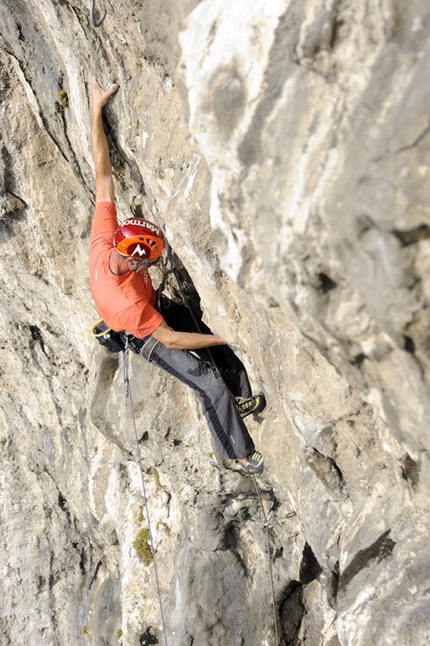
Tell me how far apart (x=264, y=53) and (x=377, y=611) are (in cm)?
341

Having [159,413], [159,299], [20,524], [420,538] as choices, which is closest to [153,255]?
[159,299]

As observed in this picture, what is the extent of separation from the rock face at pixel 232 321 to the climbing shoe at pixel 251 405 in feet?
0.67

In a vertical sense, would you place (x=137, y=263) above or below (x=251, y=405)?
above

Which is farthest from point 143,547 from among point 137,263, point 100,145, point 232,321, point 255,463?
point 100,145

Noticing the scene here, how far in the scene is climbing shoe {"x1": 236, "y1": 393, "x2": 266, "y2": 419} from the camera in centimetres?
547

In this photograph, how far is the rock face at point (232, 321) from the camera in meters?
2.54

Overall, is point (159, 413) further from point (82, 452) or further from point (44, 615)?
point (44, 615)

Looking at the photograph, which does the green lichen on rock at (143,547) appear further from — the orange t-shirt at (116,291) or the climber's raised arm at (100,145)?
the climber's raised arm at (100,145)

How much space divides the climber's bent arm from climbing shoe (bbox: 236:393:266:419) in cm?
66

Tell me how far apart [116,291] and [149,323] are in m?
0.42

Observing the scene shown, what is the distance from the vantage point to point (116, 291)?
5.28 meters

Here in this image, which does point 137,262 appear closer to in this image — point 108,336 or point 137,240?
point 137,240

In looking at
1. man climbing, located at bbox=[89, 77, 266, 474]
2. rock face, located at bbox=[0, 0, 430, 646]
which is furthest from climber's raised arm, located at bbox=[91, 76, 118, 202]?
rock face, located at bbox=[0, 0, 430, 646]

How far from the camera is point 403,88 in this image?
2309mm
